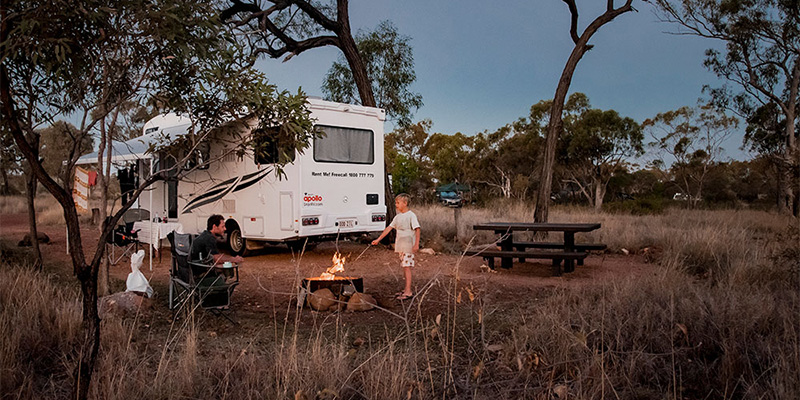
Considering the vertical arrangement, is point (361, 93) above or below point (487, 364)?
above

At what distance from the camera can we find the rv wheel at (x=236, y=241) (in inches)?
476

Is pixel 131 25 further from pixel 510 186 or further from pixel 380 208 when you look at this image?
pixel 510 186

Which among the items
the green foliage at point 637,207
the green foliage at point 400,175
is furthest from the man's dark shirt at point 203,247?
the green foliage at point 400,175

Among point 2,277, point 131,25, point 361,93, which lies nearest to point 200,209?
point 361,93

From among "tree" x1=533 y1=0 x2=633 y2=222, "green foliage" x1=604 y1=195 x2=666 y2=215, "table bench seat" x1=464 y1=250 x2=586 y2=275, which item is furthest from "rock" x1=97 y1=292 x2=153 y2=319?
"green foliage" x1=604 y1=195 x2=666 y2=215

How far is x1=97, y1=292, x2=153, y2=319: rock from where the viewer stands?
5859 mm

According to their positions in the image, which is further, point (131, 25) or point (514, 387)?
point (514, 387)

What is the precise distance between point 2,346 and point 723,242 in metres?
10.4

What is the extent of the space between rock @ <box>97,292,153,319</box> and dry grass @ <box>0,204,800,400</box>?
1.03ft

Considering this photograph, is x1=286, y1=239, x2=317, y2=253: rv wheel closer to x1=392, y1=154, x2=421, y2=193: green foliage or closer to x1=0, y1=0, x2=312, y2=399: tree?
x1=0, y1=0, x2=312, y2=399: tree

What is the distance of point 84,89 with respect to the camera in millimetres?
3977

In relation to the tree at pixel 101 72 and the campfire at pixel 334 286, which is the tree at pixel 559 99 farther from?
the tree at pixel 101 72

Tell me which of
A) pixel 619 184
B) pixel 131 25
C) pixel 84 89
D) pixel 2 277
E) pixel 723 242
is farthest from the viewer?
pixel 619 184

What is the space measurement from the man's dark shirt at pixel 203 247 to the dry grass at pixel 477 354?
871 millimetres
